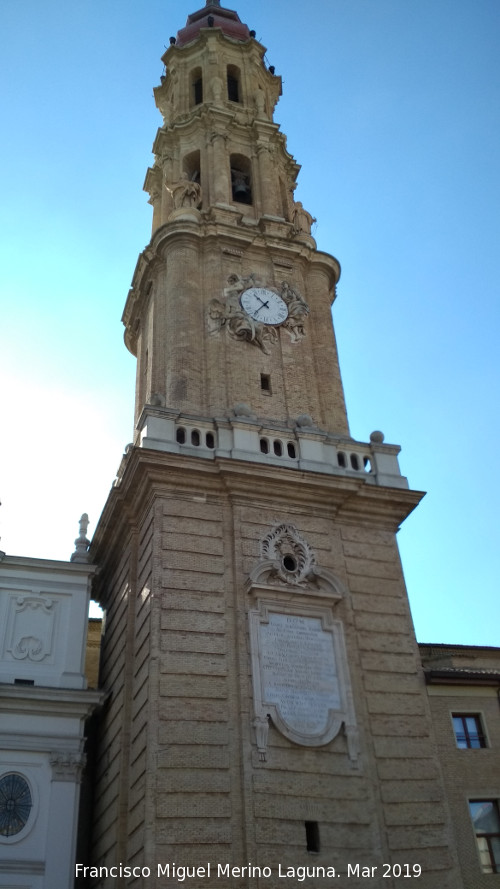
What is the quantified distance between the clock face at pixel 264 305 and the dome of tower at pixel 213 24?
15315mm

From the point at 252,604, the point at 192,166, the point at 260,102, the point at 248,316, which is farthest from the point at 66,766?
the point at 260,102

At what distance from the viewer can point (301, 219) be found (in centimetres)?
3183

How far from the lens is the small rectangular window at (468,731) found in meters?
21.9

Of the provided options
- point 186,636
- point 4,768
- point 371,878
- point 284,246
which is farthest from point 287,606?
point 284,246

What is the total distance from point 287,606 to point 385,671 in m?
2.84

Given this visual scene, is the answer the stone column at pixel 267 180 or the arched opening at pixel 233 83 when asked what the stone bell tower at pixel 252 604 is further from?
the arched opening at pixel 233 83

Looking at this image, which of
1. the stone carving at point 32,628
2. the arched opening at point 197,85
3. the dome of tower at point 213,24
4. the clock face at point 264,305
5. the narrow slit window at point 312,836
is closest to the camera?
the narrow slit window at point 312,836

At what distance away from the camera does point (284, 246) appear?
2950cm

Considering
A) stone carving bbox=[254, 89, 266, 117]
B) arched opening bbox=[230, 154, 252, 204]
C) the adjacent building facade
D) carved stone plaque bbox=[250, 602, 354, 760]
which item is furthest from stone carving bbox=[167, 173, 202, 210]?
carved stone plaque bbox=[250, 602, 354, 760]

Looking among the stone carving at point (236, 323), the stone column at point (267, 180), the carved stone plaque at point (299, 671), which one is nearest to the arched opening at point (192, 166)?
the stone column at point (267, 180)

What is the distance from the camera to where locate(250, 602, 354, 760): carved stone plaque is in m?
19.7

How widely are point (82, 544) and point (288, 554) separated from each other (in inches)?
304

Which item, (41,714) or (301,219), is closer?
(41,714)

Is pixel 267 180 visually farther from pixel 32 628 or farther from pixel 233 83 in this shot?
pixel 32 628
